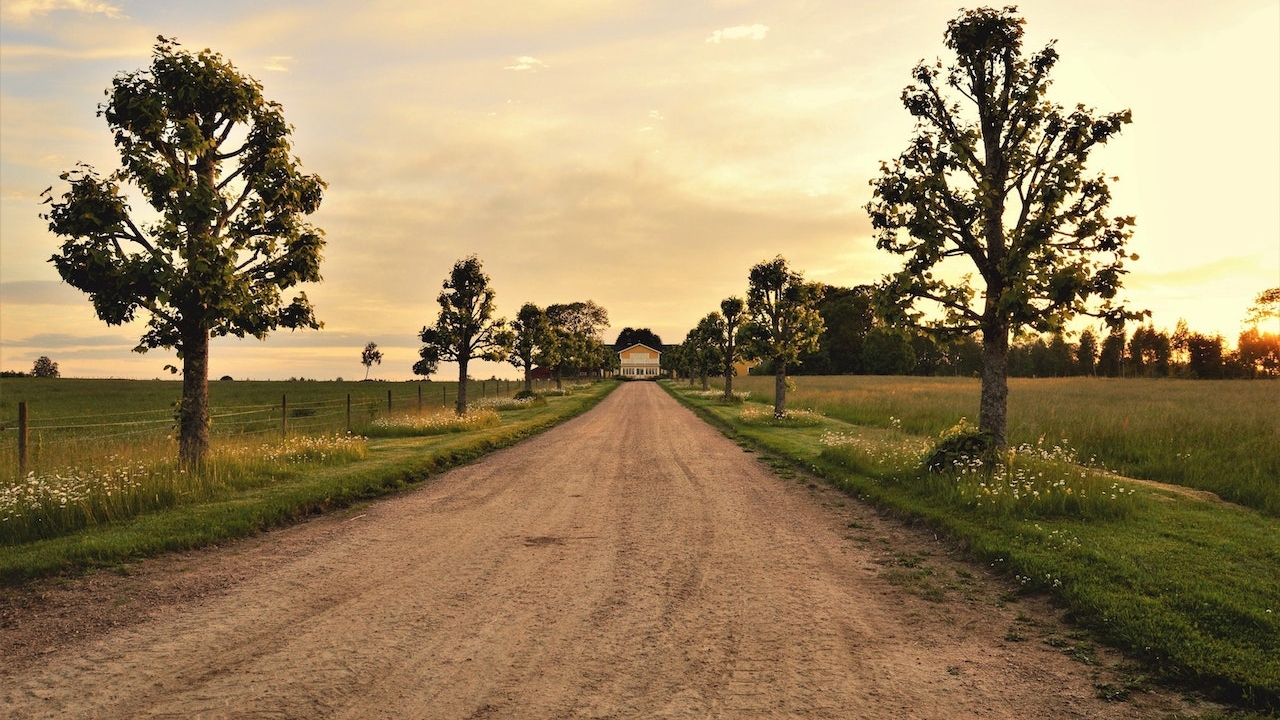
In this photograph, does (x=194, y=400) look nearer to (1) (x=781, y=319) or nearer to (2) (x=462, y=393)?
(2) (x=462, y=393)

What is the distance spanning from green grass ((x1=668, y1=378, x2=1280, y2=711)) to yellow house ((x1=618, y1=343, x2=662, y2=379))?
442ft

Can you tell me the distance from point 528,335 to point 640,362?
10183 cm

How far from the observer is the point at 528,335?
163 ft

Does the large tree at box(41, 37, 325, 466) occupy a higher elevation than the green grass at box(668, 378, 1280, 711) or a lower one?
higher

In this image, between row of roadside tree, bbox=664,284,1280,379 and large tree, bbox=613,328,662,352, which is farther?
large tree, bbox=613,328,662,352

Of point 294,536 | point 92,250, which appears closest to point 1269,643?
point 294,536

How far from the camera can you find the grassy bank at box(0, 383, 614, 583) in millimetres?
8453

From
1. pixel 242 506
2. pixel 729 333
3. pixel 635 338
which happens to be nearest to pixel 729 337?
pixel 729 333

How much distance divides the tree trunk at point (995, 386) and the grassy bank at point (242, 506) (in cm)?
1240

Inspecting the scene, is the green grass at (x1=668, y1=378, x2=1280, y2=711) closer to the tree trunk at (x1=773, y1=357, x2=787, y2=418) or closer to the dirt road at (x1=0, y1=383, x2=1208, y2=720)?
the dirt road at (x1=0, y1=383, x2=1208, y2=720)

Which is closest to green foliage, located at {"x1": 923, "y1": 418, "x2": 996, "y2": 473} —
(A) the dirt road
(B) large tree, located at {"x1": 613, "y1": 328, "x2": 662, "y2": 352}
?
(A) the dirt road

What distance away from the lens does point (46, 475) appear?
1150 cm

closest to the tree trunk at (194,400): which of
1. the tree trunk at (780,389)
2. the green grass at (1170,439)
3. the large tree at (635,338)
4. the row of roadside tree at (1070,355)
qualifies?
the green grass at (1170,439)

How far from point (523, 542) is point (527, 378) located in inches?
1586
